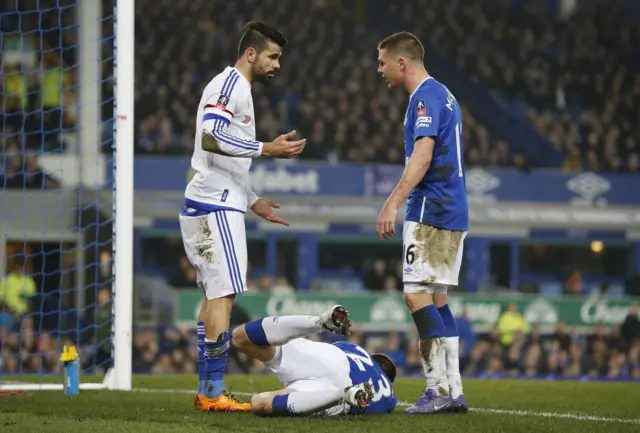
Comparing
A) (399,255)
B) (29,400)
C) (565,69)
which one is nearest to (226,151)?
(29,400)

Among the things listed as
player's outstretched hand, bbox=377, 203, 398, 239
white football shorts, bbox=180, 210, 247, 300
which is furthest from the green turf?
player's outstretched hand, bbox=377, 203, 398, 239

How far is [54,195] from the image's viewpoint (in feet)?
59.1

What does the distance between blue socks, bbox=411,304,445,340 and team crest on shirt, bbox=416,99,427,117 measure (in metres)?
1.00

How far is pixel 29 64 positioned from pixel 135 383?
12.7 metres

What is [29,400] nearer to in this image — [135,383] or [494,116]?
[135,383]

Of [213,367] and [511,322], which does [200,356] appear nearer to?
[213,367]

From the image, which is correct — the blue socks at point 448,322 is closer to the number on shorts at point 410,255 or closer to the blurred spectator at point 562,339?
the number on shorts at point 410,255

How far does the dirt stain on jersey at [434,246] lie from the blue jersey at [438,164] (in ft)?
0.12

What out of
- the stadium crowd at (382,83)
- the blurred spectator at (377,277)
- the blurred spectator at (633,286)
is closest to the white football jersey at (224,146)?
the blurred spectator at (377,277)

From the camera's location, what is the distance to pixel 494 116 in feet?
82.8

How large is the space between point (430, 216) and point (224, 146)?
114 centimetres

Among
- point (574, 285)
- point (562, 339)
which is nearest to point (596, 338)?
point (562, 339)

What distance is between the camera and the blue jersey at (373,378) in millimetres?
5852

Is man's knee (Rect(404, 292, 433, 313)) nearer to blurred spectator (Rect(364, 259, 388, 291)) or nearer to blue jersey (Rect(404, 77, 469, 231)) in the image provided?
blue jersey (Rect(404, 77, 469, 231))
